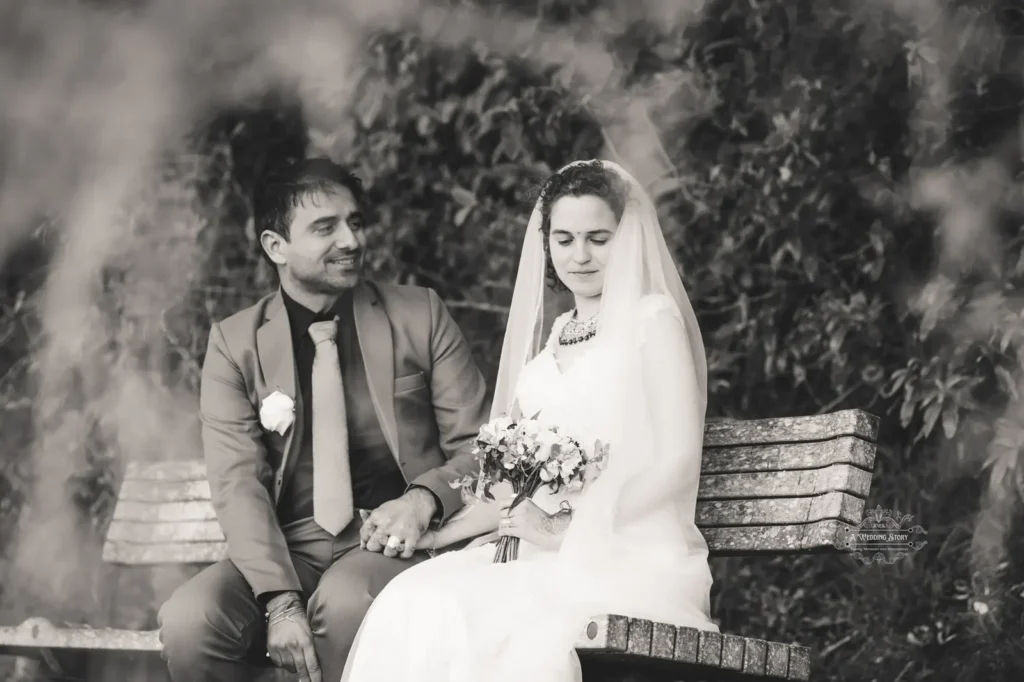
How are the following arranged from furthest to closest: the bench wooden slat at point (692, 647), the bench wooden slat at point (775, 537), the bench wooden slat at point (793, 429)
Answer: the bench wooden slat at point (793, 429), the bench wooden slat at point (775, 537), the bench wooden slat at point (692, 647)

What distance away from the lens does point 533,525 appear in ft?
12.4

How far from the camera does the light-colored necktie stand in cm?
438

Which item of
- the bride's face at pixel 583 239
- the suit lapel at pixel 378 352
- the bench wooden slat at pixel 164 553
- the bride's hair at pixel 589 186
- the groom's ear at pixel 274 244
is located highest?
the bride's hair at pixel 589 186

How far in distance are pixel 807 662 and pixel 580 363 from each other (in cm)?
99

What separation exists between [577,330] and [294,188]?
1.06 metres

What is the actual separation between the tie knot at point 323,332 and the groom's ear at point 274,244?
23 cm

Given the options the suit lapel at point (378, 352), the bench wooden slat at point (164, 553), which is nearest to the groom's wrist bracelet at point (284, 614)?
the suit lapel at point (378, 352)

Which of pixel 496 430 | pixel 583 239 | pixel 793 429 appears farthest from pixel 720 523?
pixel 583 239

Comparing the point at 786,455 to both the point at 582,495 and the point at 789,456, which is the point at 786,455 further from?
the point at 582,495

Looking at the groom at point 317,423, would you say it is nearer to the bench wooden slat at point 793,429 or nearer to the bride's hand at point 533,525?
the bride's hand at point 533,525

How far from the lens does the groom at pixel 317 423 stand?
4.21m

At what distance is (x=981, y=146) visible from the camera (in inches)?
205

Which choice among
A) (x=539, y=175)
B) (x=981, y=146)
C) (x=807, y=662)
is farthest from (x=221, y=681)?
(x=981, y=146)

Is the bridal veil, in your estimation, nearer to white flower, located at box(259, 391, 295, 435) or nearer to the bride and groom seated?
the bride and groom seated
